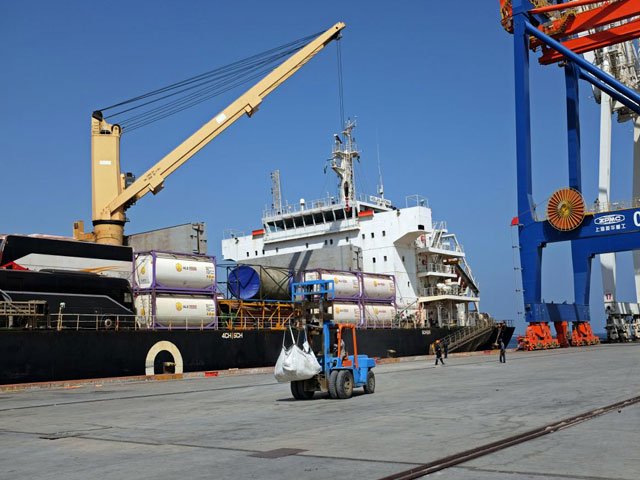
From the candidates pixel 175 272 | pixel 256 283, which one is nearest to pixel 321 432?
pixel 175 272

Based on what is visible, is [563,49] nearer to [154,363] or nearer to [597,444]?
[154,363]

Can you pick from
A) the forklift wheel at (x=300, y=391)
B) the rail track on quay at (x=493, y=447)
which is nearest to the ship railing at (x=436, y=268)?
the forklift wheel at (x=300, y=391)

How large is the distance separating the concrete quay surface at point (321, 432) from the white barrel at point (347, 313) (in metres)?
18.6

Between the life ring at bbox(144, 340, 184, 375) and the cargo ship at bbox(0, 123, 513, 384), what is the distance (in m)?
0.04

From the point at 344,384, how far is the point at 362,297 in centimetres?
2454

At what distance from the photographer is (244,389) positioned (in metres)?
21.4

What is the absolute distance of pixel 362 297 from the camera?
41.3 meters

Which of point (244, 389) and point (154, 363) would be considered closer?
point (244, 389)

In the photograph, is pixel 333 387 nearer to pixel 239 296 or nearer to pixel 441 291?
pixel 239 296

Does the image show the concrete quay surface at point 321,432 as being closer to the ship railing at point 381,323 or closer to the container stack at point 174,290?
the container stack at point 174,290

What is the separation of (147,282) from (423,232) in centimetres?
2245

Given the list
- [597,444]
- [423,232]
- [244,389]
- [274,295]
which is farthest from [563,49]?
[597,444]

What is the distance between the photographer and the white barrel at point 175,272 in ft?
97.9

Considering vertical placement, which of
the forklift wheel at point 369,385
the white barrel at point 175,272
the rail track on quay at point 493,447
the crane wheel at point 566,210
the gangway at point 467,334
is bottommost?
the gangway at point 467,334
